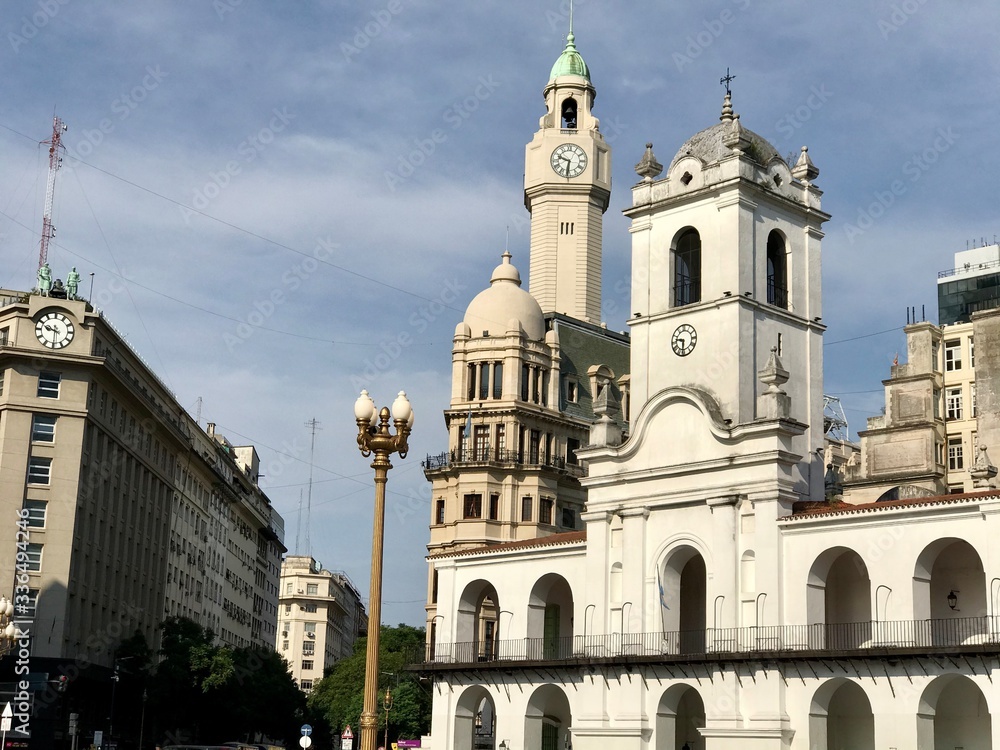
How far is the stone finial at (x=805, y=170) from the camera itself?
200 feet

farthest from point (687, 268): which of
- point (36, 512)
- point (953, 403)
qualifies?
point (36, 512)

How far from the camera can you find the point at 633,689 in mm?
54500

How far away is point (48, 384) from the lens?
78.6 m

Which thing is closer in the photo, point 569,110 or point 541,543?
point 541,543

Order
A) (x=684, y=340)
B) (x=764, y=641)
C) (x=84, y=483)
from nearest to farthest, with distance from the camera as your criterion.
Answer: (x=764, y=641)
(x=684, y=340)
(x=84, y=483)

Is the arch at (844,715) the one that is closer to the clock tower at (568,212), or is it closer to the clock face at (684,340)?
the clock face at (684,340)

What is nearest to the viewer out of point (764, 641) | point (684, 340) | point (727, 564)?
point (764, 641)

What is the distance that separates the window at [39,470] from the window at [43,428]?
1.10 m

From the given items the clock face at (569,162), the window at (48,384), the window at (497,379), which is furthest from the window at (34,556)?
the clock face at (569,162)

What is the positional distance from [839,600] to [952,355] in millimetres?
35588

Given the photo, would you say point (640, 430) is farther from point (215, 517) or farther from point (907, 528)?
point (215, 517)

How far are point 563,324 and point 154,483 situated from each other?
3075 cm

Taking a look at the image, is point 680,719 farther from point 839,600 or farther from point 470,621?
point 470,621

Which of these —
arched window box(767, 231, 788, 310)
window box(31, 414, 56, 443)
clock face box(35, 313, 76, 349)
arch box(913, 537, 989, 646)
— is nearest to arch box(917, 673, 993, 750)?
arch box(913, 537, 989, 646)
